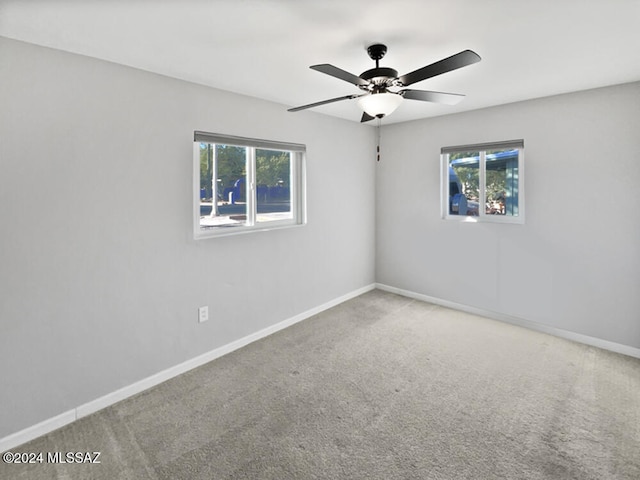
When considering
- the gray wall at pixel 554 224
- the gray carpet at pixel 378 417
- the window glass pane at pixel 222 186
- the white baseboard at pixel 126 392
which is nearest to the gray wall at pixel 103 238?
the white baseboard at pixel 126 392

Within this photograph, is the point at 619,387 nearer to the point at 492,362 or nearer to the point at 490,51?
the point at 492,362

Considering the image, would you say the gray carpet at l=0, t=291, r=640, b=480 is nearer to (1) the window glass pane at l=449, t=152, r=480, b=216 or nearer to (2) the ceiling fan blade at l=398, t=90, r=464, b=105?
(1) the window glass pane at l=449, t=152, r=480, b=216

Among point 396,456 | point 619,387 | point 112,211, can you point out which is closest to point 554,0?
point 396,456

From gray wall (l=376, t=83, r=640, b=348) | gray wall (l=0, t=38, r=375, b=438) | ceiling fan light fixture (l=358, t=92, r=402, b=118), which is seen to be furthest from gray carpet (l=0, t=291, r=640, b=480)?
ceiling fan light fixture (l=358, t=92, r=402, b=118)

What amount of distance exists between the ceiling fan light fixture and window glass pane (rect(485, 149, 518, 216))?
2.03 metres

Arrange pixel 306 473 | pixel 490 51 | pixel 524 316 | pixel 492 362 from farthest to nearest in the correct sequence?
pixel 524 316, pixel 492 362, pixel 490 51, pixel 306 473

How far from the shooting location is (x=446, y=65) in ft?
5.49

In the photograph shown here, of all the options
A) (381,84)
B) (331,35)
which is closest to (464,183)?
(381,84)

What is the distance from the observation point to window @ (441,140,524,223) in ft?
11.3

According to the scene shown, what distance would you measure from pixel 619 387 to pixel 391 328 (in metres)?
1.76

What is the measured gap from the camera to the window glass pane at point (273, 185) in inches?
130

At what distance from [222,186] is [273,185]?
58cm

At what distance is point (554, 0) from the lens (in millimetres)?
1567

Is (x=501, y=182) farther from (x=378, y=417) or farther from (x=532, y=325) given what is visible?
(x=378, y=417)
